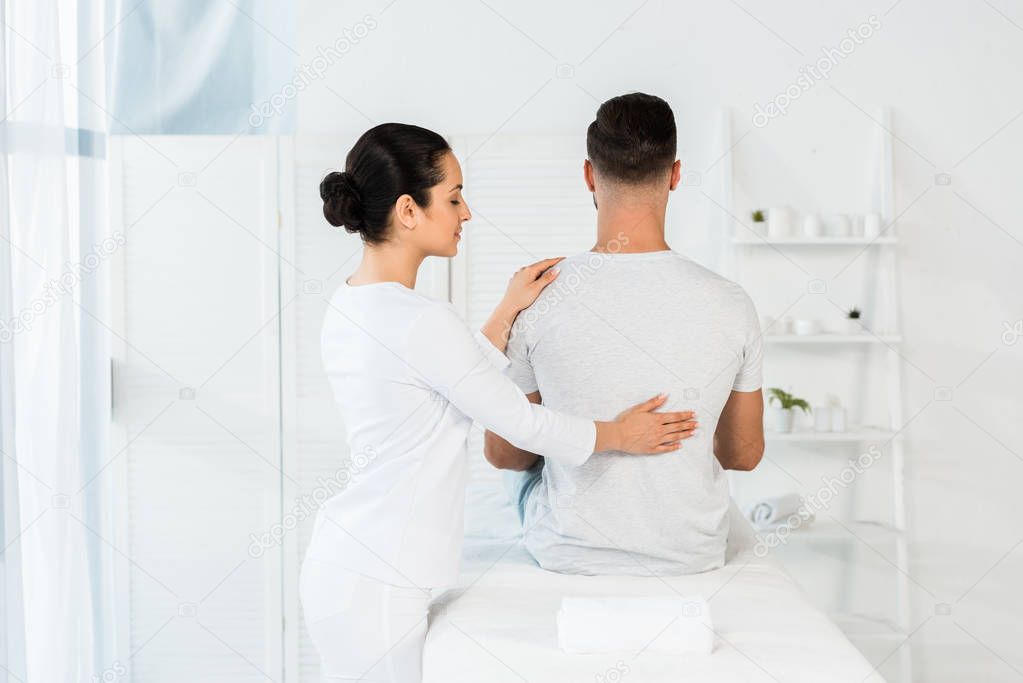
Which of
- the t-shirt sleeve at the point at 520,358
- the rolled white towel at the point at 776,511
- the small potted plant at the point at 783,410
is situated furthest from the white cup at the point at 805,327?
the t-shirt sleeve at the point at 520,358

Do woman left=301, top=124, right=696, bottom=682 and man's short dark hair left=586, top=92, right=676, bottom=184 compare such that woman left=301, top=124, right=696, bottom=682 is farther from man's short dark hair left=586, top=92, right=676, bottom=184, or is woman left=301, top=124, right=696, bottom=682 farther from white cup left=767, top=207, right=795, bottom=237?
white cup left=767, top=207, right=795, bottom=237

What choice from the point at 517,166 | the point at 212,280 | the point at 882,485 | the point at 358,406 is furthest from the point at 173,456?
the point at 882,485

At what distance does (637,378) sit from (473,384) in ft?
0.88

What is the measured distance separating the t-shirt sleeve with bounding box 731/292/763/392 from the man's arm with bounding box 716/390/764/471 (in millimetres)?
15

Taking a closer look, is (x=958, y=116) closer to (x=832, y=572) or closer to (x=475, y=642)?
(x=832, y=572)

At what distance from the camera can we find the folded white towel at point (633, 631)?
1074 millimetres

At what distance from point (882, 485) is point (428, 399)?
1884 millimetres

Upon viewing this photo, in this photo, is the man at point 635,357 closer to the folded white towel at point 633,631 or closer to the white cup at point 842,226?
the folded white towel at point 633,631

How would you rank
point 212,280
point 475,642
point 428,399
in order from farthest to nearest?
point 212,280 < point 428,399 < point 475,642

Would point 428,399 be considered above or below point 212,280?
below

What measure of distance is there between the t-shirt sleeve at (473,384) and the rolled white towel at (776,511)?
1.39m

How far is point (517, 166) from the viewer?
2643 millimetres

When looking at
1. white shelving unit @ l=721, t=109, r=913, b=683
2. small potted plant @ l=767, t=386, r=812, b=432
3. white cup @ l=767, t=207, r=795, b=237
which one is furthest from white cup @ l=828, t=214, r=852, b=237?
small potted plant @ l=767, t=386, r=812, b=432

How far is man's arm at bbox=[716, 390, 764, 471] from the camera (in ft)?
4.84
